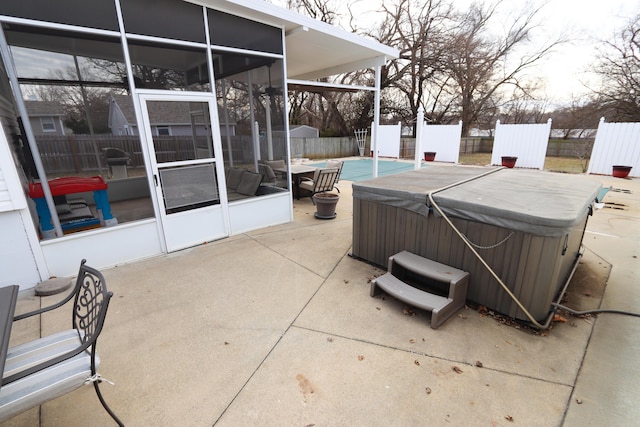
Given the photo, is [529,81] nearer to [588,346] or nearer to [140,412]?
[588,346]

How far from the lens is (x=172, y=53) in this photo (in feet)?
14.8

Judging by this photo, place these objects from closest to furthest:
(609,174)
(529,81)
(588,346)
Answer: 1. (588,346)
2. (609,174)
3. (529,81)

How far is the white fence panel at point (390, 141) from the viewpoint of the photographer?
14375 mm

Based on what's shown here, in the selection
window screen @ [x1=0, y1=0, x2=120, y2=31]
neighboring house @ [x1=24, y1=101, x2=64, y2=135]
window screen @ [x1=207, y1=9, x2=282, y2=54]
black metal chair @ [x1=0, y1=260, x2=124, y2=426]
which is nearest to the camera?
black metal chair @ [x1=0, y1=260, x2=124, y2=426]

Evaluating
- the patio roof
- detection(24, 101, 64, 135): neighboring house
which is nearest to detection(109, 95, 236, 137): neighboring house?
detection(24, 101, 64, 135): neighboring house

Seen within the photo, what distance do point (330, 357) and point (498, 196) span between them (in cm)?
208

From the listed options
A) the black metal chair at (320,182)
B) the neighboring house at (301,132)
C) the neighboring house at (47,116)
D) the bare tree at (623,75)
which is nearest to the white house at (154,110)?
the neighboring house at (47,116)

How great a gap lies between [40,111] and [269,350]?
317 inches

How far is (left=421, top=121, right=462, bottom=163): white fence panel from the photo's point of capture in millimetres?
12438

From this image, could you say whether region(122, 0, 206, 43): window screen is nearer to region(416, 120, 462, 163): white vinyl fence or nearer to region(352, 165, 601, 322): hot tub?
region(352, 165, 601, 322): hot tub

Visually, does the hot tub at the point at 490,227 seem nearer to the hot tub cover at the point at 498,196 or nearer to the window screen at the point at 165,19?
the hot tub cover at the point at 498,196

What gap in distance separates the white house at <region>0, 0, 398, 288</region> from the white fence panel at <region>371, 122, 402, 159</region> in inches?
326

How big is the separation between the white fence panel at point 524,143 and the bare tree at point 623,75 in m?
6.77

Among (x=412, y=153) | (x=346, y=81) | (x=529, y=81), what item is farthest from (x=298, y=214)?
(x=529, y=81)
